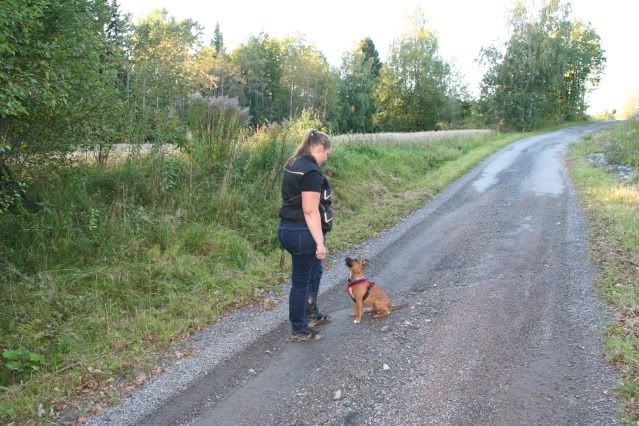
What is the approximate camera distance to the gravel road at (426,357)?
145 inches

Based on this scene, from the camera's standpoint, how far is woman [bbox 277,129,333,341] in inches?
177

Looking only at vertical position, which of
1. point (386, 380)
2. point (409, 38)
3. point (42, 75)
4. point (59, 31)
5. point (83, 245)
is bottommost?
point (386, 380)

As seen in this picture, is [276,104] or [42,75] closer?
[42,75]

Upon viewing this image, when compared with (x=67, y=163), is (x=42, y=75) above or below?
above

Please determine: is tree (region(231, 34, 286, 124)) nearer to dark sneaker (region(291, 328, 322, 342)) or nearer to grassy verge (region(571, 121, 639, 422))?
grassy verge (region(571, 121, 639, 422))

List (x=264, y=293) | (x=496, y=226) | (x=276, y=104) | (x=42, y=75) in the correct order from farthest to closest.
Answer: (x=276, y=104) < (x=496, y=226) < (x=264, y=293) < (x=42, y=75)

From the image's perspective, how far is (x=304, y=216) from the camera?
4543 mm

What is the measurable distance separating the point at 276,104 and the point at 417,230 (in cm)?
4735

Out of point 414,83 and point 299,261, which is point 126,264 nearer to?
point 299,261

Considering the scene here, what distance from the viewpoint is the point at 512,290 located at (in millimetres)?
6035

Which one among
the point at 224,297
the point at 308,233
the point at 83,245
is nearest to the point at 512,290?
the point at 308,233

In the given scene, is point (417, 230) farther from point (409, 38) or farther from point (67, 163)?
point (409, 38)

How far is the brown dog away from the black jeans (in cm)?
54

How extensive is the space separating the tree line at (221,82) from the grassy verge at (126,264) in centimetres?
72
